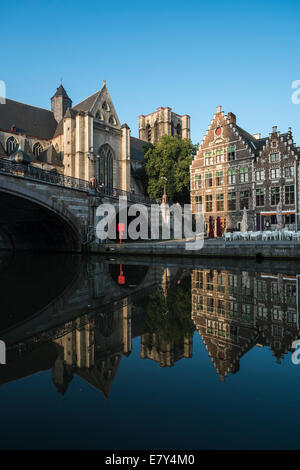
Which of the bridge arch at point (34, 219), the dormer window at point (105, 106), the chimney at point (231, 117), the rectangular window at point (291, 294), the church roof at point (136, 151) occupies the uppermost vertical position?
the dormer window at point (105, 106)

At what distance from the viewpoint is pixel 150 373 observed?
3242 millimetres

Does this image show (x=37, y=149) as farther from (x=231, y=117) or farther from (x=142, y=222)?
(x=231, y=117)

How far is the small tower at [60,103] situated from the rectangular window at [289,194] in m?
36.0

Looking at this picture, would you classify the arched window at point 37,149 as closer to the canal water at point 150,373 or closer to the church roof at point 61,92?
the church roof at point 61,92

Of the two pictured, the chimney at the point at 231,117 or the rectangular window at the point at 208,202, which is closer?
the chimney at the point at 231,117

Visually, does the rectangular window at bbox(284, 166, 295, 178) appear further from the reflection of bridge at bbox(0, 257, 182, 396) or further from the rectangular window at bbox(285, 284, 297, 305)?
the reflection of bridge at bbox(0, 257, 182, 396)

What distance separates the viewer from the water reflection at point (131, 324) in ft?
11.3

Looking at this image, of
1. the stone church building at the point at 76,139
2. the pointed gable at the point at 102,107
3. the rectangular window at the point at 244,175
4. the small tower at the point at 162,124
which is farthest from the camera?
the small tower at the point at 162,124

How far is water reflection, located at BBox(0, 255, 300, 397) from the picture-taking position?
345cm

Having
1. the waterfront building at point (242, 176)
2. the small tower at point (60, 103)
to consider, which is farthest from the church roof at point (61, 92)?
the waterfront building at point (242, 176)

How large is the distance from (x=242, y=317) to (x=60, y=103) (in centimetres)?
5131

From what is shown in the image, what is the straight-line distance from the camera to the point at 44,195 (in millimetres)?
18812

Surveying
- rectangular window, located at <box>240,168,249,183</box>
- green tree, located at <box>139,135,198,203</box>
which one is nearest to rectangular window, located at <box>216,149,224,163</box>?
rectangular window, located at <box>240,168,249,183</box>
